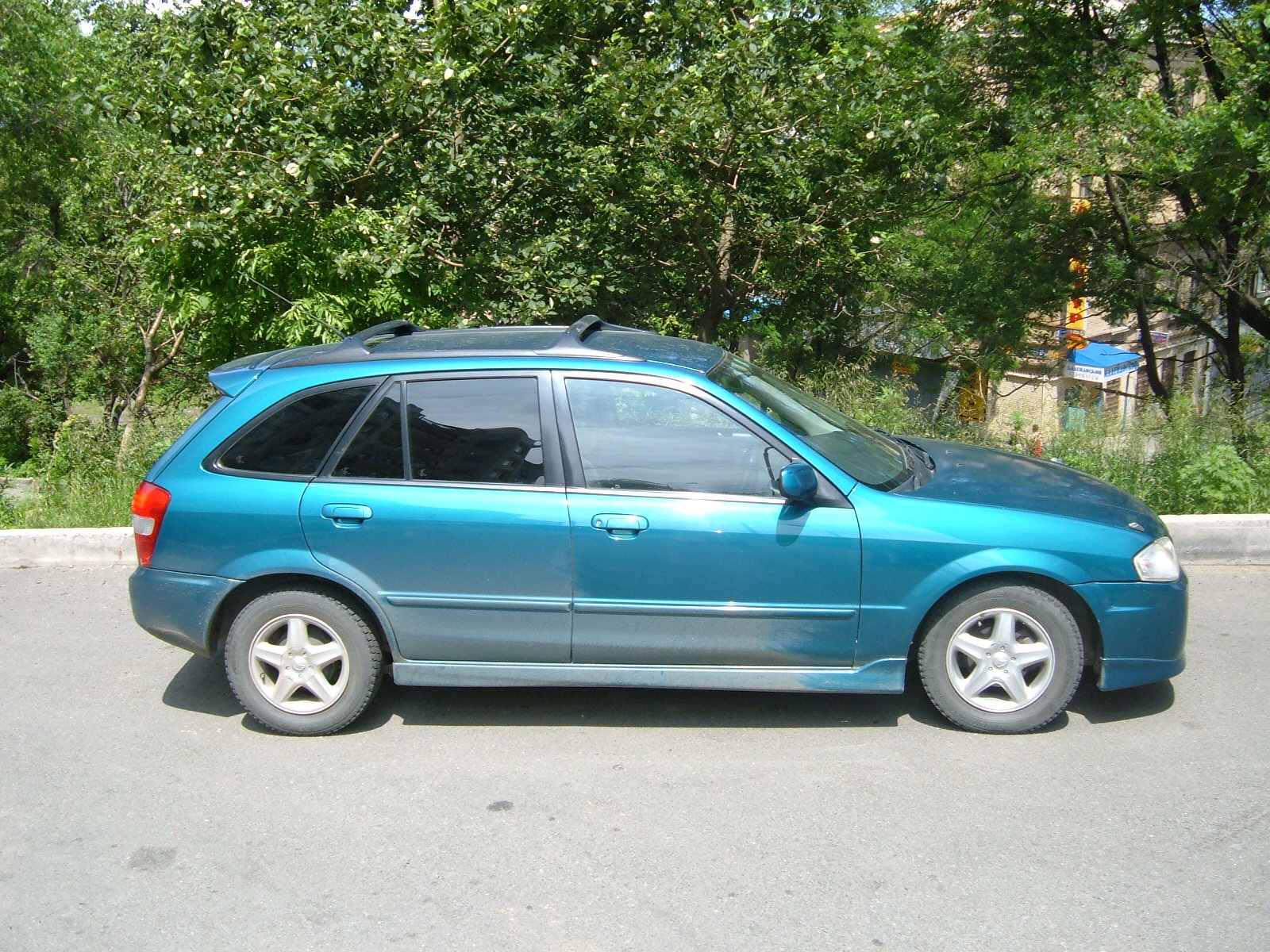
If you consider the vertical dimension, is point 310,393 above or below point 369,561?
above

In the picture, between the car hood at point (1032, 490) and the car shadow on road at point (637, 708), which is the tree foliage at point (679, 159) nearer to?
the car shadow on road at point (637, 708)

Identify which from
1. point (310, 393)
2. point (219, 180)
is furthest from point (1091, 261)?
point (310, 393)

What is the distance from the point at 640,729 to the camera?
5066 mm

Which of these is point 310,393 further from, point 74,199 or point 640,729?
point 74,199

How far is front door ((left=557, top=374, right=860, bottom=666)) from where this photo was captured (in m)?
4.71

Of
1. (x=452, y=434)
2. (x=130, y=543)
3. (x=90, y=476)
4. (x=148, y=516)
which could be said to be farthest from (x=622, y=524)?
(x=90, y=476)

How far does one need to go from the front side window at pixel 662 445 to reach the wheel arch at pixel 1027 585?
2.79 feet

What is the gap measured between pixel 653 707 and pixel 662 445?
50.8 inches

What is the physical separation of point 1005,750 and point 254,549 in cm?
327

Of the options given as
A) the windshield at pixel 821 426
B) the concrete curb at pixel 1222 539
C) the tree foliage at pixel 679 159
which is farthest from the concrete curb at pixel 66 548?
the concrete curb at pixel 1222 539

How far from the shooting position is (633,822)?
4.26 m

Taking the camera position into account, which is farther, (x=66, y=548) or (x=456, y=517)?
(x=66, y=548)

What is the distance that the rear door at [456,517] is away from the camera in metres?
4.80

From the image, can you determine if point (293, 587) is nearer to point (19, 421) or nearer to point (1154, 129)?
point (1154, 129)
